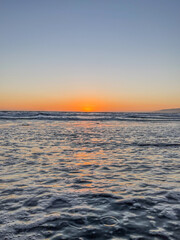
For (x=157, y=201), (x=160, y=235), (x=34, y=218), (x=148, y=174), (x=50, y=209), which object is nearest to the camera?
(x=160, y=235)

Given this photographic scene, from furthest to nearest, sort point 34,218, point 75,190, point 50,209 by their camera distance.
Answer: point 75,190 < point 50,209 < point 34,218

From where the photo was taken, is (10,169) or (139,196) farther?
(10,169)

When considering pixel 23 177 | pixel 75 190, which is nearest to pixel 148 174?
pixel 75 190

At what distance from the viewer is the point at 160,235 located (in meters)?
3.60

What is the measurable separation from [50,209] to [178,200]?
2.99 m

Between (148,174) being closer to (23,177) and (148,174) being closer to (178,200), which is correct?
(178,200)

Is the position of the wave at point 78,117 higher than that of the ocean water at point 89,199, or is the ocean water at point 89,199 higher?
the wave at point 78,117

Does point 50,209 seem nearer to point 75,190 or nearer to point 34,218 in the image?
point 34,218

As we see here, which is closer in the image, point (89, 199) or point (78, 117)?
point (89, 199)

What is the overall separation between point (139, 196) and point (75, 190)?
1635mm

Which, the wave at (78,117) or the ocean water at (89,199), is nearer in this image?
the ocean water at (89,199)

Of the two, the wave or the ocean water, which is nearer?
the ocean water

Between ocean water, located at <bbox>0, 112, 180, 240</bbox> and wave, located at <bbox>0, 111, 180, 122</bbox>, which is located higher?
wave, located at <bbox>0, 111, 180, 122</bbox>

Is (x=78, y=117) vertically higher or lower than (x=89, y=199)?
Answer: higher
